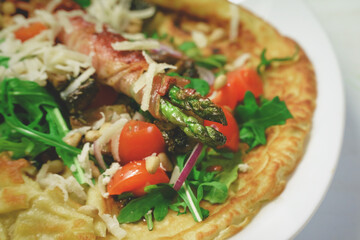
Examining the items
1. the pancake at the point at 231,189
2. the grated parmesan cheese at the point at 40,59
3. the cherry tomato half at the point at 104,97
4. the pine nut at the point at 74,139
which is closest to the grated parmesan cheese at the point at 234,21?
the pancake at the point at 231,189

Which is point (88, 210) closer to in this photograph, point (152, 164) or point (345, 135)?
point (152, 164)

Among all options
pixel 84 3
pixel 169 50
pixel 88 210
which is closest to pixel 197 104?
pixel 88 210

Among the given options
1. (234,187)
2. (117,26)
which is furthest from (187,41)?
(234,187)

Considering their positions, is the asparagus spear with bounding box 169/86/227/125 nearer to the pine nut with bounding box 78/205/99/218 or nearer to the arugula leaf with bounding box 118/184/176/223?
the arugula leaf with bounding box 118/184/176/223

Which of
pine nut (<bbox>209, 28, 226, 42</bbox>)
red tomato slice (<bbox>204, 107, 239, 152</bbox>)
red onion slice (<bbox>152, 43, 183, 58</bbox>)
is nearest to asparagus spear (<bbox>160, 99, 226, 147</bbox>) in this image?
red tomato slice (<bbox>204, 107, 239, 152</bbox>)

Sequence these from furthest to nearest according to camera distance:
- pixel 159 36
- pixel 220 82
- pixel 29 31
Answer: pixel 159 36 → pixel 29 31 → pixel 220 82
